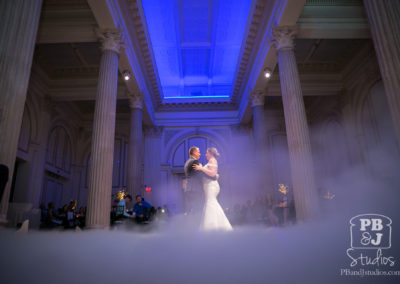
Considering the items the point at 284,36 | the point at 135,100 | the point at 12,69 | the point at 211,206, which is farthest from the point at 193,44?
the point at 211,206

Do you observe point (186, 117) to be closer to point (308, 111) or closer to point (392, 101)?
point (308, 111)

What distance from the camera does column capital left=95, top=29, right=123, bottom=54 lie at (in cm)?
812

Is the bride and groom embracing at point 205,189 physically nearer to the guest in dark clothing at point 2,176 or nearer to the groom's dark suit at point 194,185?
the groom's dark suit at point 194,185

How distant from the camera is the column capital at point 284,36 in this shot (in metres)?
8.41

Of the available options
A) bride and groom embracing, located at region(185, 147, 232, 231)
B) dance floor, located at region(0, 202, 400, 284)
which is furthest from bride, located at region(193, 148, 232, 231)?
dance floor, located at region(0, 202, 400, 284)

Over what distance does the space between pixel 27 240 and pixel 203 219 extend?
86.5 inches

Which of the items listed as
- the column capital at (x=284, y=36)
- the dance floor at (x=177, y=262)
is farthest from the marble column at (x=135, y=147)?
the dance floor at (x=177, y=262)

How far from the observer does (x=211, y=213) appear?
3.89 m

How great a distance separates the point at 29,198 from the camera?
11.7 m

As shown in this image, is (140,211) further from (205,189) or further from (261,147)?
(261,147)

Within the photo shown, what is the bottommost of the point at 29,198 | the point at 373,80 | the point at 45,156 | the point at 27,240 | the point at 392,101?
the point at 27,240

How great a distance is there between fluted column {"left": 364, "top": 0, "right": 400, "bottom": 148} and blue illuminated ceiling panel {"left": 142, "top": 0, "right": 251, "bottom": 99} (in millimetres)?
6543

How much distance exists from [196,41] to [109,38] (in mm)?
4993

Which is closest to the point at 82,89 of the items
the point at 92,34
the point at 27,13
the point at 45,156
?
the point at 45,156
